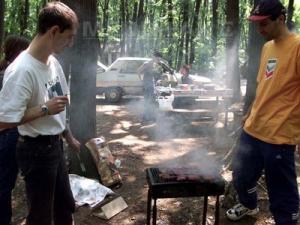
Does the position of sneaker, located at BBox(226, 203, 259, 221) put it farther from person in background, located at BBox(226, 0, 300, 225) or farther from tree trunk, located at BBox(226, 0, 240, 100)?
tree trunk, located at BBox(226, 0, 240, 100)

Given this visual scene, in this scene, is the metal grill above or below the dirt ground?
above

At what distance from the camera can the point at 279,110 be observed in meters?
3.69

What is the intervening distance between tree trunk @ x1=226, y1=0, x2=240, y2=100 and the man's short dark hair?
11316 millimetres

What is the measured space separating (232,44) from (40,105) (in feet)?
39.7

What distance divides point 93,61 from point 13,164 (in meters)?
2.22

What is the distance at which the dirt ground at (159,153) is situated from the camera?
4.73m

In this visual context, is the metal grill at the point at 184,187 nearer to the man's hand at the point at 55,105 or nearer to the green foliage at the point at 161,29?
the man's hand at the point at 55,105

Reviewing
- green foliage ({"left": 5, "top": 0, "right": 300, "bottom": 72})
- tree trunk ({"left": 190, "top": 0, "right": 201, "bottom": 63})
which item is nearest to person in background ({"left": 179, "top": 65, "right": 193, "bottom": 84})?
green foliage ({"left": 5, "top": 0, "right": 300, "bottom": 72})

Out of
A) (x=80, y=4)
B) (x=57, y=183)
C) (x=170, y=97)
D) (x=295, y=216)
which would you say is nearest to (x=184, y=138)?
(x=170, y=97)

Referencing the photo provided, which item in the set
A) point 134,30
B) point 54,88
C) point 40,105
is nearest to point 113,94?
point 54,88

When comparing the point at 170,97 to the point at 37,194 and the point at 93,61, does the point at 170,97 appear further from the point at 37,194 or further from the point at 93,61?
the point at 37,194

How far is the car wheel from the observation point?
51.8ft

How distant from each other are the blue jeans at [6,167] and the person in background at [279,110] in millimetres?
2356

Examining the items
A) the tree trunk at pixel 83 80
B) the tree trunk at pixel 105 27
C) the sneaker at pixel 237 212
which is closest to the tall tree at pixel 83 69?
the tree trunk at pixel 83 80
